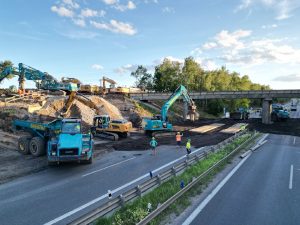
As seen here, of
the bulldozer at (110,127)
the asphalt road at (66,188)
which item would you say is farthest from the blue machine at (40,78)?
the asphalt road at (66,188)

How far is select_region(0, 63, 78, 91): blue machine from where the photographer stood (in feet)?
112

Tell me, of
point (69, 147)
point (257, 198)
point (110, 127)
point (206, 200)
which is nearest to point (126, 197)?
point (206, 200)

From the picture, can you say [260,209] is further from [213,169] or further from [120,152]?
[120,152]

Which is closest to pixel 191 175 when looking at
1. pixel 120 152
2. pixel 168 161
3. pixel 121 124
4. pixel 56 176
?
pixel 168 161

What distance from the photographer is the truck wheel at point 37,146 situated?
2455 cm

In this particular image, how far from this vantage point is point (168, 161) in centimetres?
2364

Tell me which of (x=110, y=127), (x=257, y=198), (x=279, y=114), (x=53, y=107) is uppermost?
(x=53, y=107)

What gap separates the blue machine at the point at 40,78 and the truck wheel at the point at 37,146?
1011 centimetres

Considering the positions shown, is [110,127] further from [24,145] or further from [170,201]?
[170,201]

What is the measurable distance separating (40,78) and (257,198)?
32158 millimetres

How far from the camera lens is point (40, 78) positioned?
39250 millimetres

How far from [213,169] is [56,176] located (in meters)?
9.54

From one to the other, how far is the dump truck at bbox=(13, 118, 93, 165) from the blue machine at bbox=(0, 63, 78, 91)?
8.69 m

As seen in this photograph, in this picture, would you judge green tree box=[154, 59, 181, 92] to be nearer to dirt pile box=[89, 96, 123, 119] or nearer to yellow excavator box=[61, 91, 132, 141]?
dirt pile box=[89, 96, 123, 119]
